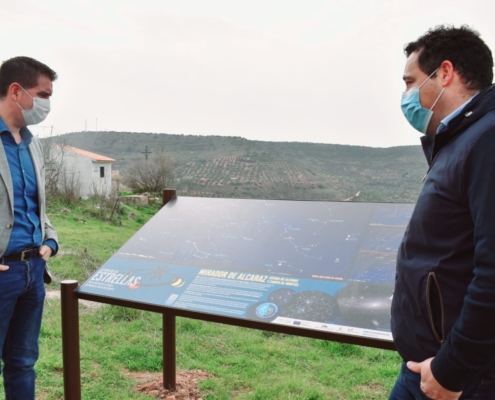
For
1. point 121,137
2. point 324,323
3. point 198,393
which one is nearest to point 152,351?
point 198,393

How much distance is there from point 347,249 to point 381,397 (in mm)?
1578

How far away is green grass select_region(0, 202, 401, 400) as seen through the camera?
11.5ft

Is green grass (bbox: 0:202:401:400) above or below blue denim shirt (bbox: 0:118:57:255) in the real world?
below

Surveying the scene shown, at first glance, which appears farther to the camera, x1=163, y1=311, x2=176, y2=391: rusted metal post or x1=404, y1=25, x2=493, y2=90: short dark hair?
x1=163, y1=311, x2=176, y2=391: rusted metal post

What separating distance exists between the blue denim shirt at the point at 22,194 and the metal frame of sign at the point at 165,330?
15.0 inches

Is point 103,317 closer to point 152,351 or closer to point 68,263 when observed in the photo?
point 152,351

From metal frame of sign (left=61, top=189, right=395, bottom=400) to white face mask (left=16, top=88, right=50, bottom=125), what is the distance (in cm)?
97

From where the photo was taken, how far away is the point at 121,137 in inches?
1539

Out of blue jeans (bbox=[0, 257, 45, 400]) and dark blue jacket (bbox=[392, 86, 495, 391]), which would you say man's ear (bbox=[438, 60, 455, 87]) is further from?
blue jeans (bbox=[0, 257, 45, 400])

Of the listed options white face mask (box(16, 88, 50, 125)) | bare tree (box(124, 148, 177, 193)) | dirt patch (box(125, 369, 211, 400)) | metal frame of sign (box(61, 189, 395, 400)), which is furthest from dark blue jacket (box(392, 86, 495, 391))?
bare tree (box(124, 148, 177, 193))

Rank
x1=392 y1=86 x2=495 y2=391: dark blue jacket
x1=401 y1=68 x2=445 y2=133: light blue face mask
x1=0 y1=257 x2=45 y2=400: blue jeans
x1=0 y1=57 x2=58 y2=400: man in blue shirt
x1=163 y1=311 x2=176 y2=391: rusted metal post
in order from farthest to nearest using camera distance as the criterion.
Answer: x1=163 y1=311 x2=176 y2=391: rusted metal post
x1=0 y1=257 x2=45 y2=400: blue jeans
x1=0 y1=57 x2=58 y2=400: man in blue shirt
x1=401 y1=68 x2=445 y2=133: light blue face mask
x1=392 y1=86 x2=495 y2=391: dark blue jacket

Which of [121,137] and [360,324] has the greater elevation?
[360,324]

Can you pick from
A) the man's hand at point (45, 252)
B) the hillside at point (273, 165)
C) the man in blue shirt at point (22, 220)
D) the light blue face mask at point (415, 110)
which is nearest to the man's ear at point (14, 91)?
the man in blue shirt at point (22, 220)

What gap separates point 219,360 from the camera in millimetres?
4125
